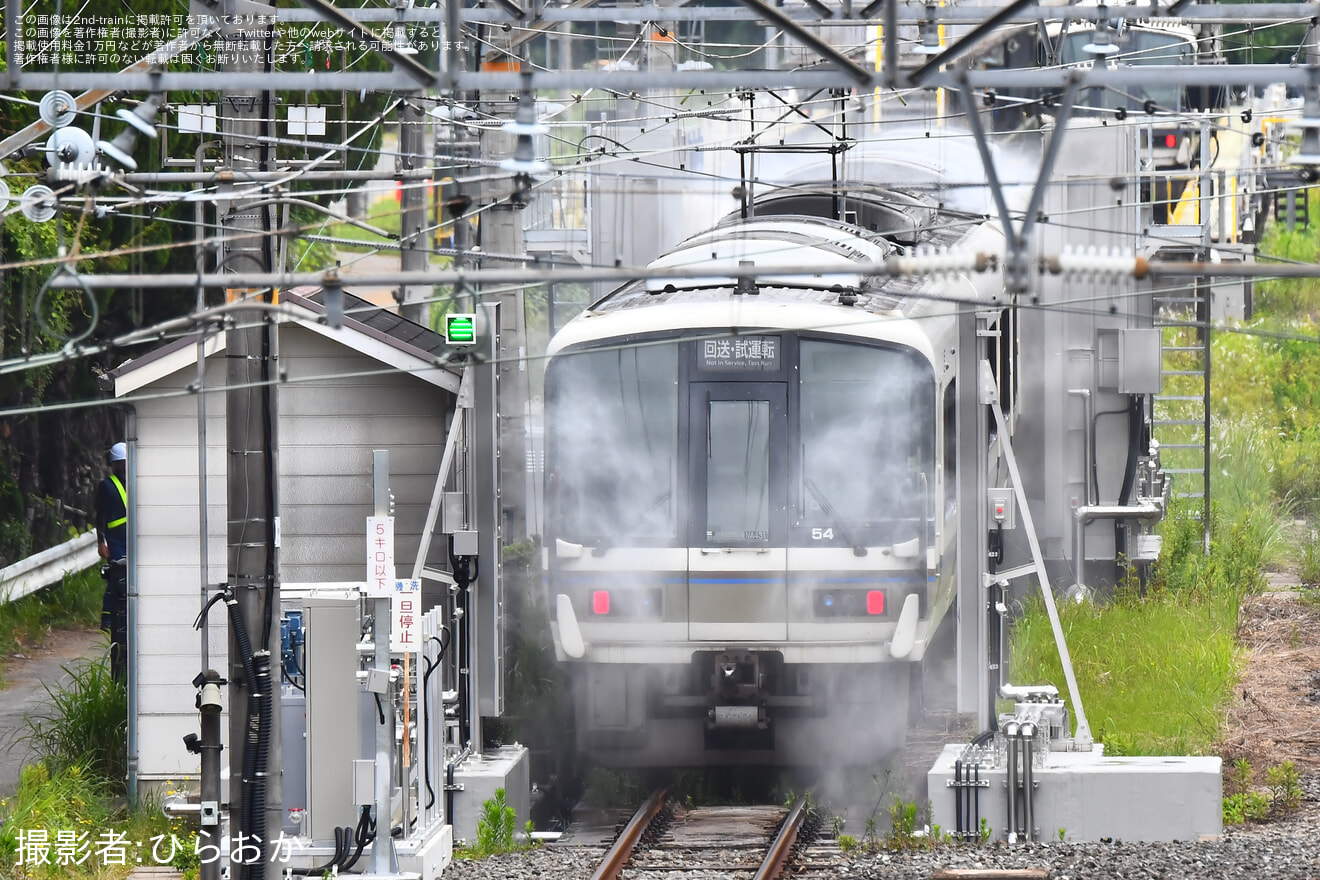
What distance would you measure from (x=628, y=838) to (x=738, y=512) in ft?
6.12

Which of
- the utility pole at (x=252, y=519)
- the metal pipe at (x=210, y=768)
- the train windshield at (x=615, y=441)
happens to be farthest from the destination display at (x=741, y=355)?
the metal pipe at (x=210, y=768)

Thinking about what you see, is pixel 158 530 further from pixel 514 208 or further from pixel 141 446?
pixel 514 208

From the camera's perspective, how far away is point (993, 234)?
14.2 m

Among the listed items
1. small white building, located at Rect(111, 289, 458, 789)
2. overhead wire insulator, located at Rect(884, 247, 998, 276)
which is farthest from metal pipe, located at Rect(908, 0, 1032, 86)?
small white building, located at Rect(111, 289, 458, 789)

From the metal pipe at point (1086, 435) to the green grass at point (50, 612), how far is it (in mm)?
8891

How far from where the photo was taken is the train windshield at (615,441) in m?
10.5

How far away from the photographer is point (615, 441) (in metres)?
10.6

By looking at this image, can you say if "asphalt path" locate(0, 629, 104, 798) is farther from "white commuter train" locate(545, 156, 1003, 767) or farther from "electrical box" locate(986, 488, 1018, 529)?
"electrical box" locate(986, 488, 1018, 529)

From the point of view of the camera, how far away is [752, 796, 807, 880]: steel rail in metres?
9.27

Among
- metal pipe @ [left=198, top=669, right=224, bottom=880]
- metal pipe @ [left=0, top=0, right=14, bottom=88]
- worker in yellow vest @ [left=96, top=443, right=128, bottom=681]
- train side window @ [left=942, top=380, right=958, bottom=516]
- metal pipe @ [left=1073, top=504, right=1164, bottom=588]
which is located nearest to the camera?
metal pipe @ [left=0, top=0, right=14, bottom=88]

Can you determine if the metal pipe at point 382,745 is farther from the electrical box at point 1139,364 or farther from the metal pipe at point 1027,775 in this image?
the electrical box at point 1139,364

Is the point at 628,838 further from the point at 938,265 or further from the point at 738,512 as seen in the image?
the point at 938,265

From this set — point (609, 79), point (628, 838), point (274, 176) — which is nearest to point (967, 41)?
point (609, 79)

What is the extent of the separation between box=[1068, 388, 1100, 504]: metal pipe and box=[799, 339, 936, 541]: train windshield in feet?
17.3
